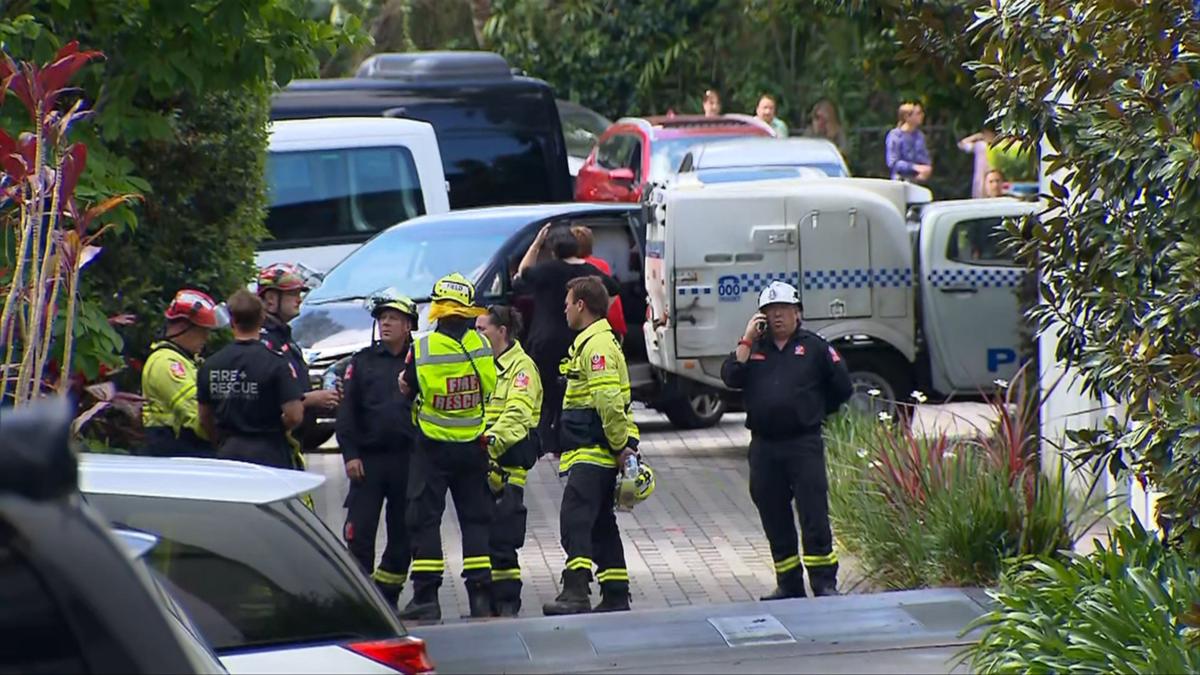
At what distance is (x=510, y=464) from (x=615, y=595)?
90 centimetres

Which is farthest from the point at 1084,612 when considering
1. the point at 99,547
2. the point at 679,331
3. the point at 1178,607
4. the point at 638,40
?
the point at 638,40

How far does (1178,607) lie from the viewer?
6.75 meters

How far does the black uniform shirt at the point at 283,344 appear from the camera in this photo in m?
9.55

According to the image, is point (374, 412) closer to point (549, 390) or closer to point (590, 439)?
point (590, 439)

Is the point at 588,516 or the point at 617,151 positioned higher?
the point at 617,151

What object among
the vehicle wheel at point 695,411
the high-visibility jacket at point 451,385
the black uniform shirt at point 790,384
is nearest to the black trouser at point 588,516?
the high-visibility jacket at point 451,385

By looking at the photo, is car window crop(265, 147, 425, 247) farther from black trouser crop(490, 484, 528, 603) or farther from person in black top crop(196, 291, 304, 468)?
person in black top crop(196, 291, 304, 468)

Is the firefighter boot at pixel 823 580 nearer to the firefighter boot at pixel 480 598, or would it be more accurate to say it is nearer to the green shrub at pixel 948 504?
the green shrub at pixel 948 504

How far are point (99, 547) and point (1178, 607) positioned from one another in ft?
17.5

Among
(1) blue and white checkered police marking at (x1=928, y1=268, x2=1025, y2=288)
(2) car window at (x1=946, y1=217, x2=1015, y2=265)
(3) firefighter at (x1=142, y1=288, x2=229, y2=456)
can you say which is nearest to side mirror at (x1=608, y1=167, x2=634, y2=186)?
(2) car window at (x1=946, y1=217, x2=1015, y2=265)

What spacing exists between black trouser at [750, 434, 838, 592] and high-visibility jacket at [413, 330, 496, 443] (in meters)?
1.51

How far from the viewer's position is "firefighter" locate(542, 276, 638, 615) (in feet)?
32.9

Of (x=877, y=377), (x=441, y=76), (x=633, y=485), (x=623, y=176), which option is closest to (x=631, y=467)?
(x=633, y=485)

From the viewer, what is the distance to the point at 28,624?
85.3 inches
